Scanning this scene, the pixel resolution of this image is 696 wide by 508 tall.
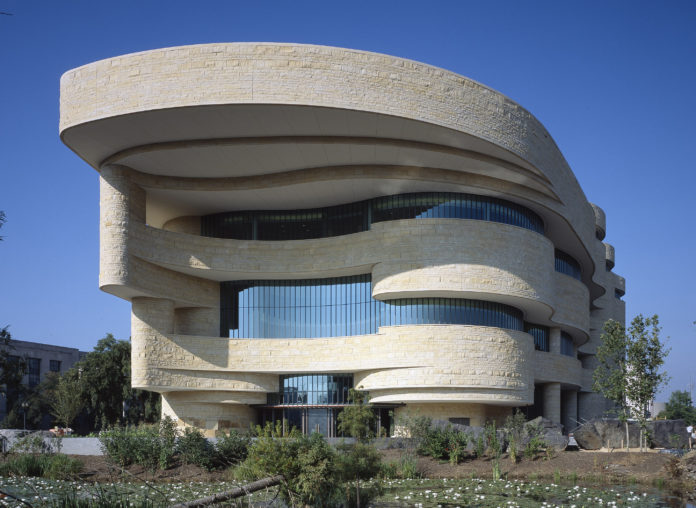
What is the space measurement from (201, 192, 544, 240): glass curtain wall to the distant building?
Answer: 3382cm

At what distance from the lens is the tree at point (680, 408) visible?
85812 millimetres

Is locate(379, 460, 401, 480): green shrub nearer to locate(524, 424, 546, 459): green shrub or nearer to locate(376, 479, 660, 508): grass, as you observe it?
locate(376, 479, 660, 508): grass

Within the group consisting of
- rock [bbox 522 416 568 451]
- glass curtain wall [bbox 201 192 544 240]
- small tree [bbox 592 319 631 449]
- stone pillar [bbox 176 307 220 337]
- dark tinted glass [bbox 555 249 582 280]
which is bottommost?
rock [bbox 522 416 568 451]

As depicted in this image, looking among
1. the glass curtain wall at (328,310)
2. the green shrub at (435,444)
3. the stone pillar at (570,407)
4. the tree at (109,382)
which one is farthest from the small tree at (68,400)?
the stone pillar at (570,407)

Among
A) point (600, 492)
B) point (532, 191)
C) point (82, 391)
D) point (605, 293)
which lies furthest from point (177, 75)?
point (605, 293)

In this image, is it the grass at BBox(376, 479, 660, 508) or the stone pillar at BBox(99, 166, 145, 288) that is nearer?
the grass at BBox(376, 479, 660, 508)

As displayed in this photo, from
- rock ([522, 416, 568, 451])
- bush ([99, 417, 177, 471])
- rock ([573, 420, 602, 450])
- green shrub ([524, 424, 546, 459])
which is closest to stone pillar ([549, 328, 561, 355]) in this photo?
rock ([522, 416, 568, 451])

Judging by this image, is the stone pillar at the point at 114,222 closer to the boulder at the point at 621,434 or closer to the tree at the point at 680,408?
the boulder at the point at 621,434

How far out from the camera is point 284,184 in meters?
38.1

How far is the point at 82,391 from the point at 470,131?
108 ft

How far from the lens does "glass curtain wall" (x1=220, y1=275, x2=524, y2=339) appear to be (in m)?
38.0

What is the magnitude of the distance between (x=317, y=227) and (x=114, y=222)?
1140cm

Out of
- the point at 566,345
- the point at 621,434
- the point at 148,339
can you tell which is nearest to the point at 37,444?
the point at 148,339

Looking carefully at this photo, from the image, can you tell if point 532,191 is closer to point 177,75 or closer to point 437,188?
point 437,188
